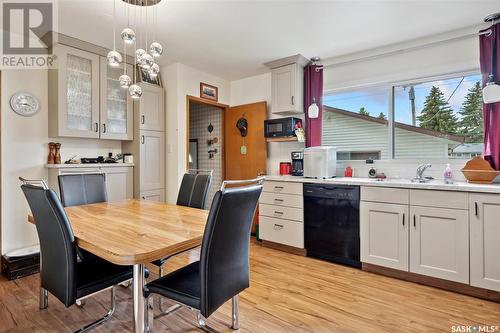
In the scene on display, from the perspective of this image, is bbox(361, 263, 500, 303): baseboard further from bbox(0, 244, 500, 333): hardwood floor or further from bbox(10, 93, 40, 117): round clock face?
bbox(10, 93, 40, 117): round clock face

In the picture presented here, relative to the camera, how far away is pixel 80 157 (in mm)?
3277

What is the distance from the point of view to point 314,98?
3578mm

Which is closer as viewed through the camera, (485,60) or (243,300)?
(243,300)

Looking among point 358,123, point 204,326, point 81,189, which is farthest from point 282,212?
point 81,189

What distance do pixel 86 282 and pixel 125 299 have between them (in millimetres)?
813

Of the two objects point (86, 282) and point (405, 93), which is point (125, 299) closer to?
A: point (86, 282)

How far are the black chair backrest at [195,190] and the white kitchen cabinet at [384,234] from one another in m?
1.58

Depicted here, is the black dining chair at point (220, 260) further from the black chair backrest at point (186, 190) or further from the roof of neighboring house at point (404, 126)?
the roof of neighboring house at point (404, 126)

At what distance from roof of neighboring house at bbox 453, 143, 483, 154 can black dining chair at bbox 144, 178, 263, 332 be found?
2.54 m

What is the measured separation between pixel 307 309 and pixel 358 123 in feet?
7.93

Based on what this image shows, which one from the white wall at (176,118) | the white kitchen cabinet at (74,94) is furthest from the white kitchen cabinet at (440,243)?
the white kitchen cabinet at (74,94)

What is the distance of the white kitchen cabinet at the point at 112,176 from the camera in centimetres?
297

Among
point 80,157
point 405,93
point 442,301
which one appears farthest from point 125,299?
point 405,93

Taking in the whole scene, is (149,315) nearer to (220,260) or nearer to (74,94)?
(220,260)
